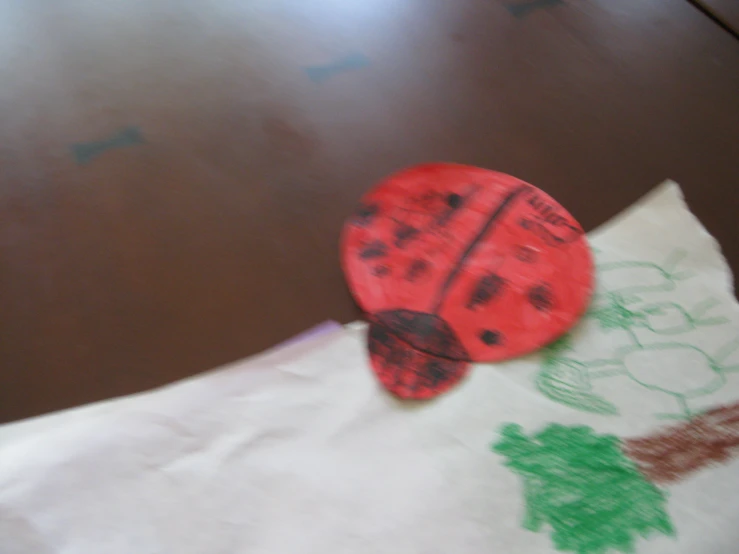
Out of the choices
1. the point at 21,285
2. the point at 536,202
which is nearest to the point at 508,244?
the point at 536,202

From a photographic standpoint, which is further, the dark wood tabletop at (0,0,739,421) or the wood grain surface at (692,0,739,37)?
the wood grain surface at (692,0,739,37)

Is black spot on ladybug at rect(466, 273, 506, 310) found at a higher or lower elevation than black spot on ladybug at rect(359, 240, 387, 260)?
lower

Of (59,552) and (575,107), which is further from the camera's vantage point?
(575,107)

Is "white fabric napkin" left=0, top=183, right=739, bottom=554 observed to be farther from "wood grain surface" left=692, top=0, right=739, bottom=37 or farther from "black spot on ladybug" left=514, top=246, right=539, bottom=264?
"wood grain surface" left=692, top=0, right=739, bottom=37

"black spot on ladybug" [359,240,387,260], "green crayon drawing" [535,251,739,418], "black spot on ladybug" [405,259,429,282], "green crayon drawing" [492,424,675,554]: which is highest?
"black spot on ladybug" [359,240,387,260]

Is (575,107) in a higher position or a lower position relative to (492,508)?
higher

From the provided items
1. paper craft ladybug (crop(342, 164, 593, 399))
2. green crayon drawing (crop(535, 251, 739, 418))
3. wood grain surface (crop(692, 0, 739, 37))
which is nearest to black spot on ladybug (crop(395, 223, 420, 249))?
paper craft ladybug (crop(342, 164, 593, 399))

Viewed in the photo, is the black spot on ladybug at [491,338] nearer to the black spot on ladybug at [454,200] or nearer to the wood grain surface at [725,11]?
the black spot on ladybug at [454,200]

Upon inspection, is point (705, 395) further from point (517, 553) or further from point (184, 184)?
point (184, 184)
